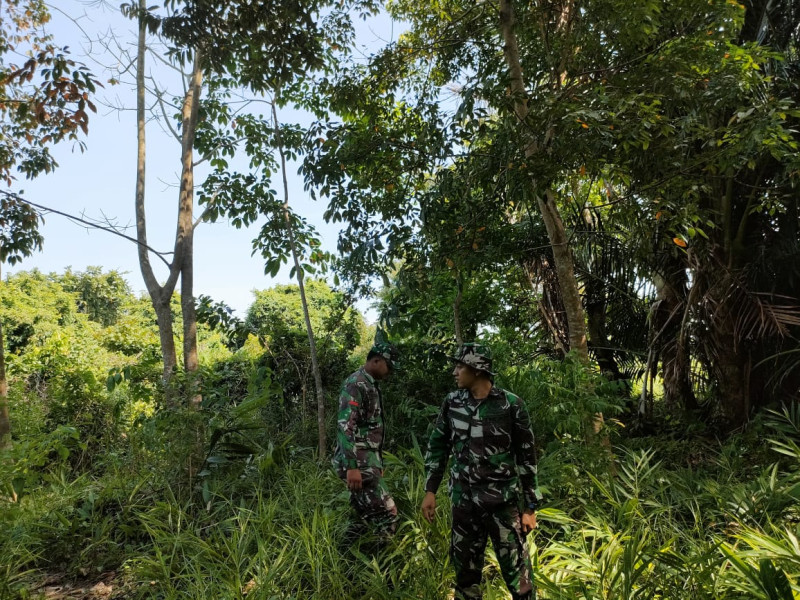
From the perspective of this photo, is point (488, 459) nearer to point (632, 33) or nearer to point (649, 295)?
point (632, 33)

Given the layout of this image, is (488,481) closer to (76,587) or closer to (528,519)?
(528,519)

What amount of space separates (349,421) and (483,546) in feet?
3.93

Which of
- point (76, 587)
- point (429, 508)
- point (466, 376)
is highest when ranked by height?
point (466, 376)

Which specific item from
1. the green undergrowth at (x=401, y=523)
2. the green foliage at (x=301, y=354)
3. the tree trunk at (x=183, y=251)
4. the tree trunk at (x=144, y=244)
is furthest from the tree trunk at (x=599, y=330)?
the tree trunk at (x=144, y=244)

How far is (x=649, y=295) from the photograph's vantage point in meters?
→ 6.90

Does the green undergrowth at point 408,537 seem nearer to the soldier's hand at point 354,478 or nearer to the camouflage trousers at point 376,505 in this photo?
the camouflage trousers at point 376,505

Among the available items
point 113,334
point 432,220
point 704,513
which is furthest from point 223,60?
point 113,334

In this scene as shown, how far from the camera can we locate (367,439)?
3607 millimetres

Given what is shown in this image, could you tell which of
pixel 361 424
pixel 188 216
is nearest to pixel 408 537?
pixel 361 424

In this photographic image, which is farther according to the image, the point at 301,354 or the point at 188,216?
the point at 301,354

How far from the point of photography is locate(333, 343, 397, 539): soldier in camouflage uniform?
11.5 feet

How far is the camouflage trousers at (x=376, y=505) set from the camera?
11.6 feet

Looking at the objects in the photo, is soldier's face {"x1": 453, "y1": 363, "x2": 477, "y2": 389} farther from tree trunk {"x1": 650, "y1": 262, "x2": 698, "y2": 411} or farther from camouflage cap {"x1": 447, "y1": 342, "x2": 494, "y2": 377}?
tree trunk {"x1": 650, "y1": 262, "x2": 698, "y2": 411}

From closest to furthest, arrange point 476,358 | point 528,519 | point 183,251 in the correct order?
point 528,519 < point 476,358 < point 183,251
